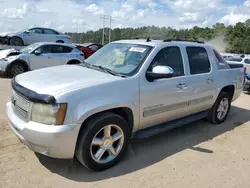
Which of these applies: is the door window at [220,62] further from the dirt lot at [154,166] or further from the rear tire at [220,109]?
the dirt lot at [154,166]

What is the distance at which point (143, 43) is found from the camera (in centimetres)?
423

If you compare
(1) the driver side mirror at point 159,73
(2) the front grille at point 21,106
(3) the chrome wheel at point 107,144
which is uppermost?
(1) the driver side mirror at point 159,73

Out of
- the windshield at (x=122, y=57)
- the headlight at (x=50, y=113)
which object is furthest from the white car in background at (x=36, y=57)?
the headlight at (x=50, y=113)

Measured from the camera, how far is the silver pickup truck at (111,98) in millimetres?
2975

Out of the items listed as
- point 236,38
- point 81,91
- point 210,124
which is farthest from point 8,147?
point 236,38

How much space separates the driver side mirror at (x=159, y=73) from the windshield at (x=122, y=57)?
23 centimetres

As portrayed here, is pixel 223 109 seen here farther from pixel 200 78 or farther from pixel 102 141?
pixel 102 141

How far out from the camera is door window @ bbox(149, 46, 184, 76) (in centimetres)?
405

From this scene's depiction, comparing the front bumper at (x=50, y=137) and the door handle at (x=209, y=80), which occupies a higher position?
the door handle at (x=209, y=80)

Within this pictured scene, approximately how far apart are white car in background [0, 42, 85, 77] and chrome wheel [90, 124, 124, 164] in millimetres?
7653

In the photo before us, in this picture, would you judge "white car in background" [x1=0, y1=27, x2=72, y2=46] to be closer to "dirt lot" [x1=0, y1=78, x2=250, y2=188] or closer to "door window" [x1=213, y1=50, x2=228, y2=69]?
"dirt lot" [x1=0, y1=78, x2=250, y2=188]

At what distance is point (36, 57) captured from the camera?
34.3ft

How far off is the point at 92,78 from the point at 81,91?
0.43 metres

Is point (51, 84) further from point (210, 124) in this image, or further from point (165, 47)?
point (210, 124)
